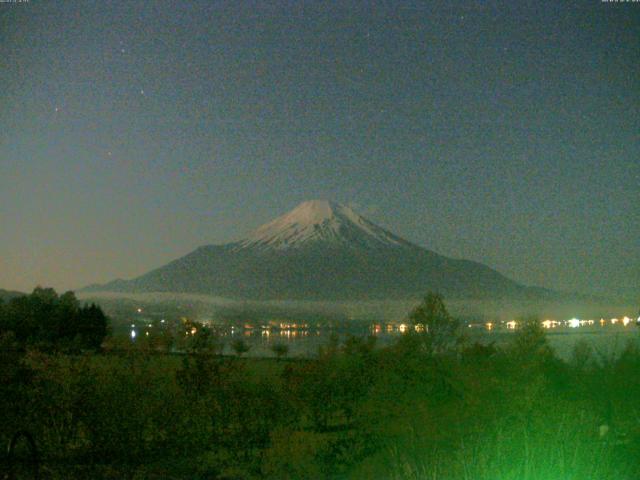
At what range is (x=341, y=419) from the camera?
1313cm

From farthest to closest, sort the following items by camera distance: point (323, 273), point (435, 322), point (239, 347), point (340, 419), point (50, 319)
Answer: point (323, 273)
point (50, 319)
point (239, 347)
point (435, 322)
point (340, 419)

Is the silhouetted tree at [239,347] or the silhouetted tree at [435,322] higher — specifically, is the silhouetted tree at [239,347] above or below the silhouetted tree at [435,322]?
below

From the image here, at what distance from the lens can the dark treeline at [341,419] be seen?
6.96m

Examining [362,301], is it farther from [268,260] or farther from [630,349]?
[630,349]

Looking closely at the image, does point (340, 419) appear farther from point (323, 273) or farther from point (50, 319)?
point (323, 273)

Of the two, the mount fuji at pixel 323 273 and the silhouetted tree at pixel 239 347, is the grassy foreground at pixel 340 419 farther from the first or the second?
the mount fuji at pixel 323 273

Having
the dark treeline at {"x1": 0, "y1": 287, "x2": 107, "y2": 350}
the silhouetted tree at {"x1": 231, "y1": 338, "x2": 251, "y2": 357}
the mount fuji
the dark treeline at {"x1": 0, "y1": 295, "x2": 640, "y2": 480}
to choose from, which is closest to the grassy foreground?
the dark treeline at {"x1": 0, "y1": 295, "x2": 640, "y2": 480}

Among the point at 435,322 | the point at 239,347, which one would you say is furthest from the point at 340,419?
the point at 239,347

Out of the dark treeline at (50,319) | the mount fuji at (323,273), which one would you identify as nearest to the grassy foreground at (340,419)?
the dark treeline at (50,319)

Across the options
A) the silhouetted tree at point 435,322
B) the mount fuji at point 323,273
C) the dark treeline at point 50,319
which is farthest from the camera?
the mount fuji at point 323,273

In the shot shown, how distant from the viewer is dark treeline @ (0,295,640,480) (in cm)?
696

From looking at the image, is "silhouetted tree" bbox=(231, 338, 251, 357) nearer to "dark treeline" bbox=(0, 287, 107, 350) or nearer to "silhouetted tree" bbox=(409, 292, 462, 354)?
"silhouetted tree" bbox=(409, 292, 462, 354)

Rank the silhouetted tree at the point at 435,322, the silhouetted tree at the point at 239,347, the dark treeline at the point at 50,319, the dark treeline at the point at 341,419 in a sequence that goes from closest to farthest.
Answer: the dark treeline at the point at 341,419
the silhouetted tree at the point at 435,322
the silhouetted tree at the point at 239,347
the dark treeline at the point at 50,319

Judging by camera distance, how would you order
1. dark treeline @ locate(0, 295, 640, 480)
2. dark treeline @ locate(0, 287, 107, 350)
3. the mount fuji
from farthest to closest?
the mount fuji
dark treeline @ locate(0, 287, 107, 350)
dark treeline @ locate(0, 295, 640, 480)
